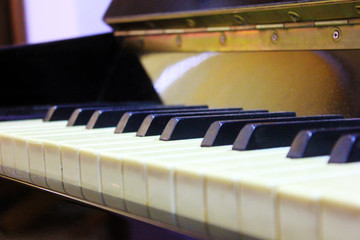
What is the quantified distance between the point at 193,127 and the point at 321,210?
1.62ft

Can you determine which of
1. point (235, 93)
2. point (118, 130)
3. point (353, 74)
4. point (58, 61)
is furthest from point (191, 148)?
point (58, 61)

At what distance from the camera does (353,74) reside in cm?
110

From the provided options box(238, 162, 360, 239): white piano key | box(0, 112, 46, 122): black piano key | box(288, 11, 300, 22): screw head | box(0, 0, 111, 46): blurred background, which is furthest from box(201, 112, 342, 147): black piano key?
box(0, 0, 111, 46): blurred background

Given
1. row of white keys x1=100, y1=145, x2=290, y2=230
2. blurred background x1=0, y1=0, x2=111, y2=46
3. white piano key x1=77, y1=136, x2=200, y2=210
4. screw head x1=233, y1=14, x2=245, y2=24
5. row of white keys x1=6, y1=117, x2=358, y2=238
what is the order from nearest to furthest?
row of white keys x1=6, y1=117, x2=358, y2=238
row of white keys x1=100, y1=145, x2=290, y2=230
white piano key x1=77, y1=136, x2=200, y2=210
screw head x1=233, y1=14, x2=245, y2=24
blurred background x1=0, y1=0, x2=111, y2=46

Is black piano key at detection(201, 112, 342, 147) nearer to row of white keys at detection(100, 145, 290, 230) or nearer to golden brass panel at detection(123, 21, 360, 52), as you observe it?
row of white keys at detection(100, 145, 290, 230)

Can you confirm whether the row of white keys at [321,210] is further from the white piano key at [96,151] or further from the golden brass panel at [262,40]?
the golden brass panel at [262,40]

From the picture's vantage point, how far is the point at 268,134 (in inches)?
32.4

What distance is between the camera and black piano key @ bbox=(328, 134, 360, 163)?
26.2 inches

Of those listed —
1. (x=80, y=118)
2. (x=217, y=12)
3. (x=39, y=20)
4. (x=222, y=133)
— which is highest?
(x=217, y=12)

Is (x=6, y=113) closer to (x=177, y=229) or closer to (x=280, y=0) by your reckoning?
(x=280, y=0)

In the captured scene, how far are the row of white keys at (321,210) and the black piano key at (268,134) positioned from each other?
234 millimetres

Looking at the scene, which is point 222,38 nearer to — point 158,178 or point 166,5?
point 166,5

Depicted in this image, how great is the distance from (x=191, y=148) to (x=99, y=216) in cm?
20

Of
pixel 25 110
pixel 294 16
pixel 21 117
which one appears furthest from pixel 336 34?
pixel 25 110
